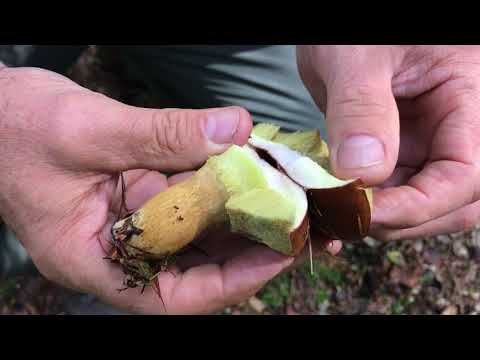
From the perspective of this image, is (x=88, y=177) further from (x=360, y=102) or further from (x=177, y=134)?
(x=360, y=102)

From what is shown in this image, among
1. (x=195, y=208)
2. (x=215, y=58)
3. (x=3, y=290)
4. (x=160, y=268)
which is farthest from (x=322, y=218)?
(x=3, y=290)

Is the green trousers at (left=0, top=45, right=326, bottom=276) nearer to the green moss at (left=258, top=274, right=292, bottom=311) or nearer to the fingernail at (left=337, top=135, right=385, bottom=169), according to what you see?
the green moss at (left=258, top=274, right=292, bottom=311)

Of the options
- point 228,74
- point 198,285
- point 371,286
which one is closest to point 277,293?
point 371,286

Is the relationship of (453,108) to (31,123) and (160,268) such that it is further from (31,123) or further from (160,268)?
(31,123)

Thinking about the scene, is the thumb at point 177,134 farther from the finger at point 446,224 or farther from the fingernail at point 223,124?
the finger at point 446,224

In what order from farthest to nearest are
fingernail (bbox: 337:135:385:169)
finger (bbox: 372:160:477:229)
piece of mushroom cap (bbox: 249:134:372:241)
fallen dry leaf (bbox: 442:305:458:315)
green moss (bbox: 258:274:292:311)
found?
green moss (bbox: 258:274:292:311)
fallen dry leaf (bbox: 442:305:458:315)
finger (bbox: 372:160:477:229)
fingernail (bbox: 337:135:385:169)
piece of mushroom cap (bbox: 249:134:372:241)

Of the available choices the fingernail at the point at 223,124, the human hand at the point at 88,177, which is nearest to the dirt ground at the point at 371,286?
the human hand at the point at 88,177

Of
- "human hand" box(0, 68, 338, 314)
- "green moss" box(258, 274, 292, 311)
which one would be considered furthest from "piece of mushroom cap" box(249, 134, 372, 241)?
"green moss" box(258, 274, 292, 311)
